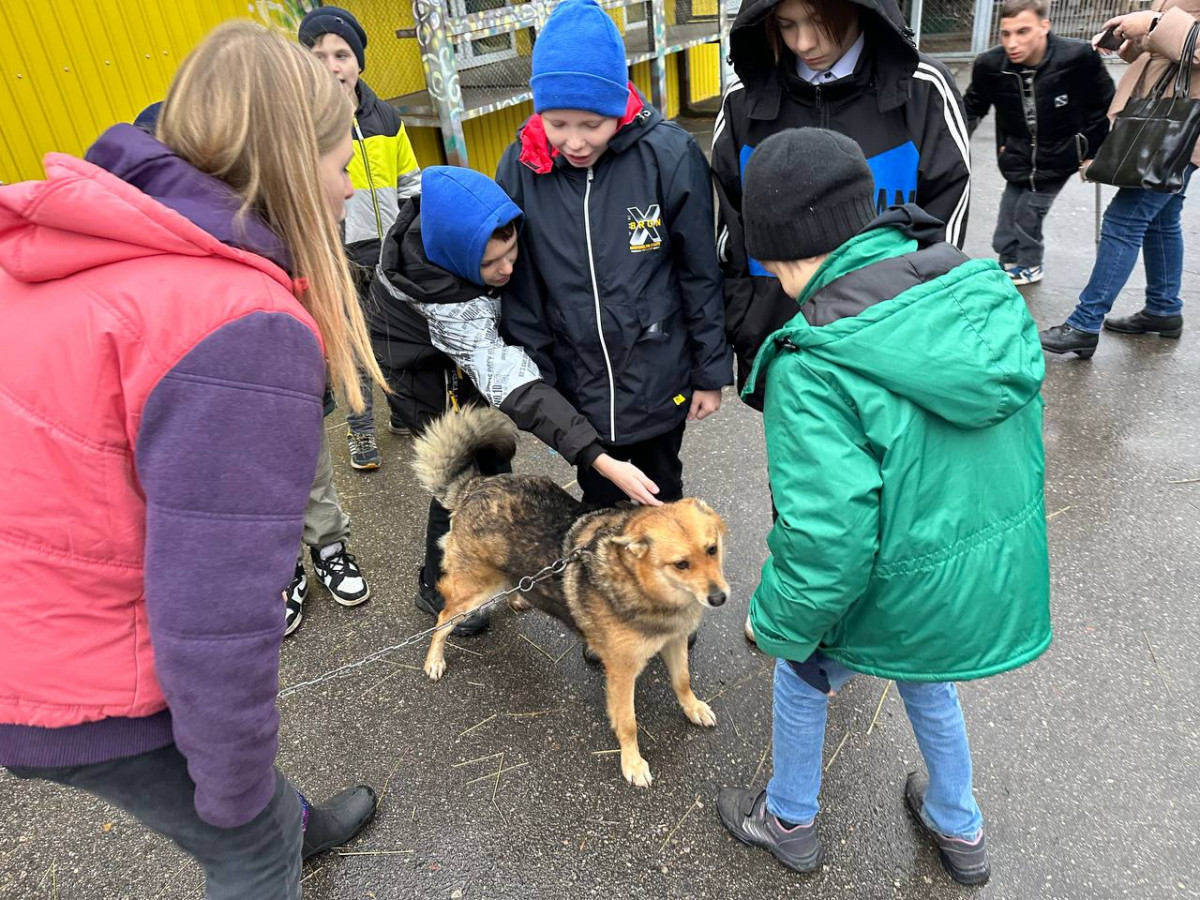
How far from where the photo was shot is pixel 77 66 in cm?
→ 525

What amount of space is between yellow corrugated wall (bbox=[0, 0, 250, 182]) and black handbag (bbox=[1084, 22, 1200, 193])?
6.55m

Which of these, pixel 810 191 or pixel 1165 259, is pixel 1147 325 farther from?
pixel 810 191

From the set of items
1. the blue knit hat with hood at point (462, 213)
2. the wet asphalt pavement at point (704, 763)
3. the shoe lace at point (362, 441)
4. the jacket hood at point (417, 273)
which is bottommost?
the wet asphalt pavement at point (704, 763)

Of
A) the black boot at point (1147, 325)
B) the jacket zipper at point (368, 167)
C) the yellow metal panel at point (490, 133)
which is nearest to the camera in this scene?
the jacket zipper at point (368, 167)

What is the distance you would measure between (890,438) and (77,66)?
6244 millimetres

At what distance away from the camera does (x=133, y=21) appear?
5.48 m

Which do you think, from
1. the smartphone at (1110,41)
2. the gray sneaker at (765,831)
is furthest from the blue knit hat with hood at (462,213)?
the smartphone at (1110,41)

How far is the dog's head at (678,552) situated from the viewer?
101 inches

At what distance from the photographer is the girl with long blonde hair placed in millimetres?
1173

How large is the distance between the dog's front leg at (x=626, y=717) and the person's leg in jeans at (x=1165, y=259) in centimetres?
466

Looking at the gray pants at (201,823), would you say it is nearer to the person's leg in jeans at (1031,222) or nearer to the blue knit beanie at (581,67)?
the blue knit beanie at (581,67)

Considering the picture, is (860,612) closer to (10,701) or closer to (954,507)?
(954,507)

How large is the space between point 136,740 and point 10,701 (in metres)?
0.22

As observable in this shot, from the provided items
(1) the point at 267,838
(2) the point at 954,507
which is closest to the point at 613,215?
(2) the point at 954,507
